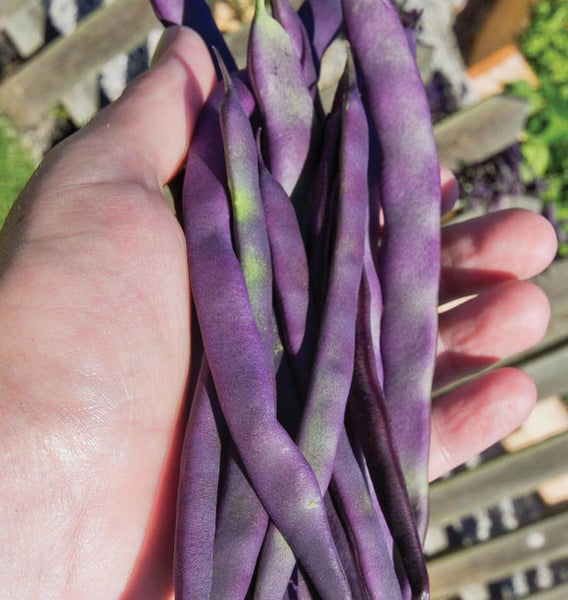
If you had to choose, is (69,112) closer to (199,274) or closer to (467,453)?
(199,274)

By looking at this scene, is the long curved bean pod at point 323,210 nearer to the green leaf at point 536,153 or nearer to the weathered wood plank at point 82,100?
the weathered wood plank at point 82,100

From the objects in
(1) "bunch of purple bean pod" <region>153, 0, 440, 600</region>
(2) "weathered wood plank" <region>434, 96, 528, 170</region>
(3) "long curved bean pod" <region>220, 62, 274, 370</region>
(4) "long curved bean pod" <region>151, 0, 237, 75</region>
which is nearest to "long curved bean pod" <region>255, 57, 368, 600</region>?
(1) "bunch of purple bean pod" <region>153, 0, 440, 600</region>

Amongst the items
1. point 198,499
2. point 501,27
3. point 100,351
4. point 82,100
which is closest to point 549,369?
point 198,499

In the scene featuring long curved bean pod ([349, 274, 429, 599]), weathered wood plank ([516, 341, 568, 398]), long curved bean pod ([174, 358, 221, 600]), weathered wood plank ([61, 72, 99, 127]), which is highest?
weathered wood plank ([61, 72, 99, 127])

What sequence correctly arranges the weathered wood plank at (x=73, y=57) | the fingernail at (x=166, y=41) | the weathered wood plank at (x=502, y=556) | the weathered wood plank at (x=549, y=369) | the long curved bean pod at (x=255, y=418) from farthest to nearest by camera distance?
1. the weathered wood plank at (x=502, y=556)
2. the weathered wood plank at (x=73, y=57)
3. the weathered wood plank at (x=549, y=369)
4. the fingernail at (x=166, y=41)
5. the long curved bean pod at (x=255, y=418)

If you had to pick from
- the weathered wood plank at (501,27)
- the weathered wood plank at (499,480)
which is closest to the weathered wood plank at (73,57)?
the weathered wood plank at (499,480)

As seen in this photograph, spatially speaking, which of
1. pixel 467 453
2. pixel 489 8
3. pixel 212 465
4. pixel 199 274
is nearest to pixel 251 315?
pixel 199 274

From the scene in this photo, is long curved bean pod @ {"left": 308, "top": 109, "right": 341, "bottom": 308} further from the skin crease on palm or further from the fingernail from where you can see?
the fingernail
